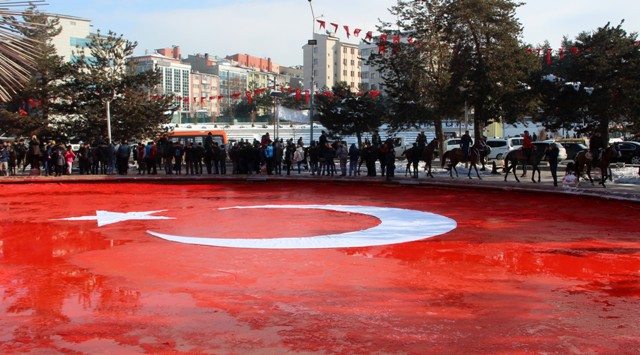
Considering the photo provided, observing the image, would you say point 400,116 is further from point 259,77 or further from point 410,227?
point 259,77

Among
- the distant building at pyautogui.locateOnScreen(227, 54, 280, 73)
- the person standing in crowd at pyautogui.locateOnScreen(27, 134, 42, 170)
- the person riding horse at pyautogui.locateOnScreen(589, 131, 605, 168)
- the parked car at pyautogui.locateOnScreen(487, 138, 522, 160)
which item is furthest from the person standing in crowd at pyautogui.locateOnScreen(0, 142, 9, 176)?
the distant building at pyautogui.locateOnScreen(227, 54, 280, 73)

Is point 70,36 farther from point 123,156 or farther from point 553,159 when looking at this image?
point 553,159

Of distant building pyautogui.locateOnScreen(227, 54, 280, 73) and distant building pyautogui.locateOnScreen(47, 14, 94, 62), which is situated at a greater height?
distant building pyautogui.locateOnScreen(227, 54, 280, 73)

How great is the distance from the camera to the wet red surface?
5289 mm

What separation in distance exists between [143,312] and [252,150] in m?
20.3

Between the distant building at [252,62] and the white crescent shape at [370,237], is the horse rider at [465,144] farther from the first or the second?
the distant building at [252,62]

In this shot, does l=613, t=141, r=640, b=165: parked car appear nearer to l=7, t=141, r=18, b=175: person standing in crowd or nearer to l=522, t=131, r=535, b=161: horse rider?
l=522, t=131, r=535, b=161: horse rider

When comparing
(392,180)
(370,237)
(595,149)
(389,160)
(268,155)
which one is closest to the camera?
(370,237)

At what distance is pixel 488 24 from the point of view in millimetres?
32812

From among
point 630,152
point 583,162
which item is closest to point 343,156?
point 583,162

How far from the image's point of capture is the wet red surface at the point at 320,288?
5.29 m

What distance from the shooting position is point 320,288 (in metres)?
7.10

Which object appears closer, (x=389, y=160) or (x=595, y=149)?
(x=595, y=149)

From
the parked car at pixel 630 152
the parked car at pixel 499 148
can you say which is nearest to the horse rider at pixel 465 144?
the parked car at pixel 630 152
